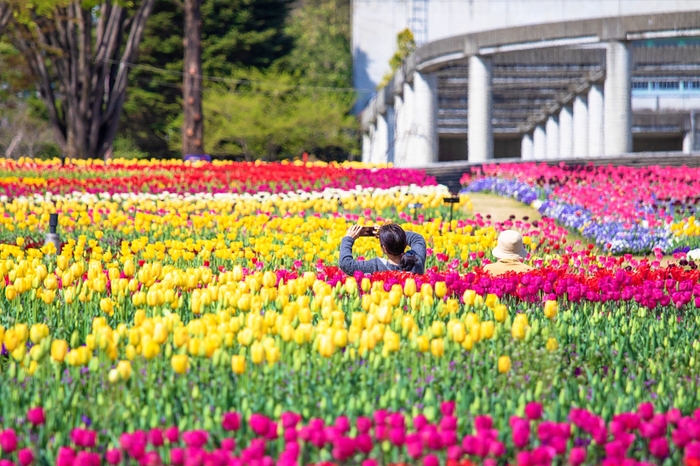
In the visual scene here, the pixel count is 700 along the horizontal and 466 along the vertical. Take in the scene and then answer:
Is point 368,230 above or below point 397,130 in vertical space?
below

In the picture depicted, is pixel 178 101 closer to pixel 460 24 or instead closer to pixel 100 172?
pixel 460 24

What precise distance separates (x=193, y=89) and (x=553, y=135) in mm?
18787

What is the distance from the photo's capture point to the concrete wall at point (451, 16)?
41.4m

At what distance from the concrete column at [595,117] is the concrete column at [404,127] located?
5.87 metres

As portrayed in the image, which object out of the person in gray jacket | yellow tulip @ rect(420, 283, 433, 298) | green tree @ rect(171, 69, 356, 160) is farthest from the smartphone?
green tree @ rect(171, 69, 356, 160)

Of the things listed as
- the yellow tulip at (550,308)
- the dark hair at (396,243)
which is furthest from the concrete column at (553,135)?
the yellow tulip at (550,308)

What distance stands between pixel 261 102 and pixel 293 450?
1365 inches

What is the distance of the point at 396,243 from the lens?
6465 mm

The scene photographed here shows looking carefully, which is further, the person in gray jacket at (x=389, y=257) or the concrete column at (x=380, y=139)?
the concrete column at (x=380, y=139)

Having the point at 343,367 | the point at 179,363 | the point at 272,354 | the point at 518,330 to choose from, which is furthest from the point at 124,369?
the point at 518,330

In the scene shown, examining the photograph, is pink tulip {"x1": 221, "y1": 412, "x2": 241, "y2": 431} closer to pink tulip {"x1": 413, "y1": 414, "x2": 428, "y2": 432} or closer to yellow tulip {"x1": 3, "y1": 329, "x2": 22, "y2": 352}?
pink tulip {"x1": 413, "y1": 414, "x2": 428, "y2": 432}

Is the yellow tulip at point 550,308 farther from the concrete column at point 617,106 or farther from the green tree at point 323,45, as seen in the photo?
the green tree at point 323,45

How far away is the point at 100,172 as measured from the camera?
18109 mm

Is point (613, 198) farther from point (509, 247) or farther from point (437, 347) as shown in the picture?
point (437, 347)
